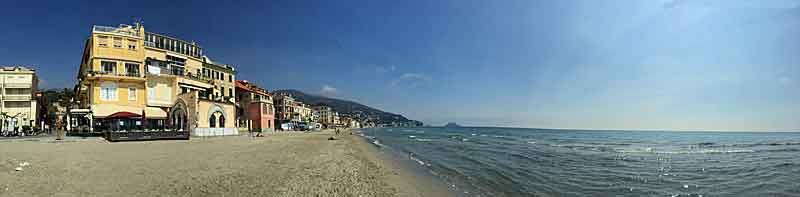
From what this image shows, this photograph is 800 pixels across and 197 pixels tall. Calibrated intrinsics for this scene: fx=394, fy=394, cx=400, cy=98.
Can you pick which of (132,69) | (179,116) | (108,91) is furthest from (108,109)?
(179,116)

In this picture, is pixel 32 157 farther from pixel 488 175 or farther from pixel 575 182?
pixel 575 182

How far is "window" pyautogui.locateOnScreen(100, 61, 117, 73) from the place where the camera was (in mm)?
31828

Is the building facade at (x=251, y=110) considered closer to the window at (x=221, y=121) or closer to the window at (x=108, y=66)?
the window at (x=221, y=121)

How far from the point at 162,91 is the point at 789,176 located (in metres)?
41.7

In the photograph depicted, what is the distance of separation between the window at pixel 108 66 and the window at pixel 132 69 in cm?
82

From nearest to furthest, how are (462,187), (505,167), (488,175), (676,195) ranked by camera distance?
(676,195)
(462,187)
(488,175)
(505,167)

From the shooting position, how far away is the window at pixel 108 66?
31828 mm

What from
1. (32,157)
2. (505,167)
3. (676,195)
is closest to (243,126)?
(32,157)

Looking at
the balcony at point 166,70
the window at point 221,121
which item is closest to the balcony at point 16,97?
the balcony at point 166,70

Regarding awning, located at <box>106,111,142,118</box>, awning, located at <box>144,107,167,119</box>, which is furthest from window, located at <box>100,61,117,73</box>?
awning, located at <box>106,111,142,118</box>

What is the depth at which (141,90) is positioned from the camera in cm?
3381

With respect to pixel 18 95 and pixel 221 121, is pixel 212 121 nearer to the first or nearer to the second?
pixel 221 121

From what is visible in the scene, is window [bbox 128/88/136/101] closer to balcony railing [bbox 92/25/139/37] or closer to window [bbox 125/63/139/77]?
window [bbox 125/63/139/77]

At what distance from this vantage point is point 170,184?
349 inches
